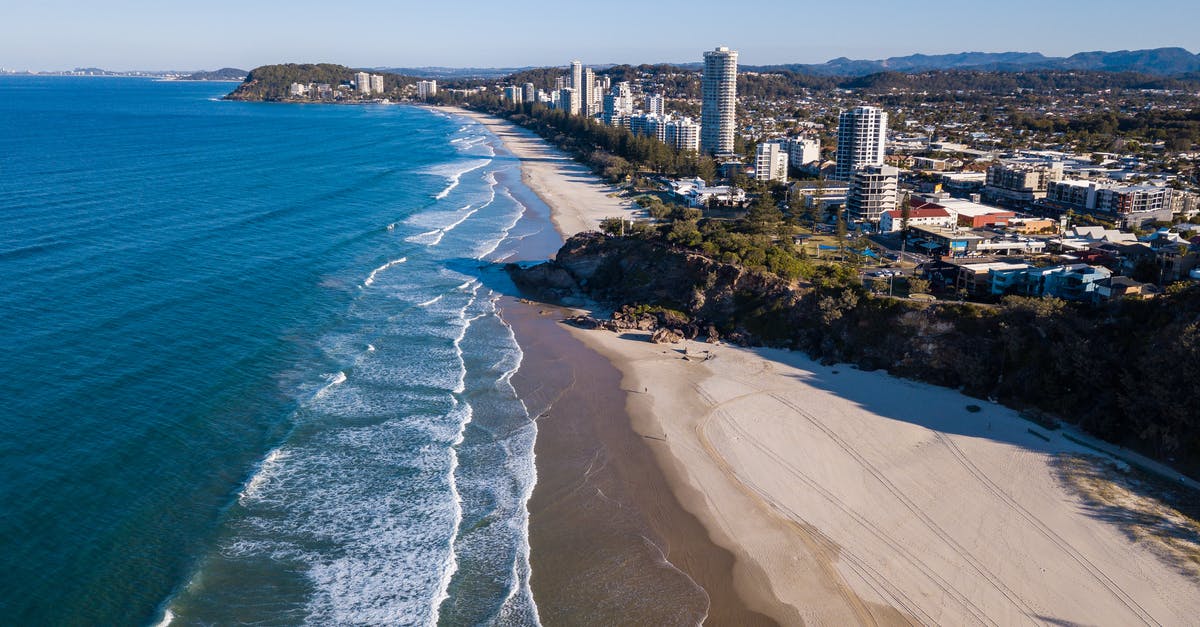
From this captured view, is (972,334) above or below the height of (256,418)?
above

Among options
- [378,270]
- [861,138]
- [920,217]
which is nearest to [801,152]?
[861,138]

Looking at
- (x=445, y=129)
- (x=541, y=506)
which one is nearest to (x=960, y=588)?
(x=541, y=506)

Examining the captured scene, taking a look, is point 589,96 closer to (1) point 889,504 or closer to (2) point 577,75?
(2) point 577,75

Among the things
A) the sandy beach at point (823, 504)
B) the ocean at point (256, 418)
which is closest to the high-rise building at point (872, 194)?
the ocean at point (256, 418)

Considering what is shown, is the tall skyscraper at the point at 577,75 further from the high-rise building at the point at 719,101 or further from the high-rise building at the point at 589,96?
the high-rise building at the point at 719,101

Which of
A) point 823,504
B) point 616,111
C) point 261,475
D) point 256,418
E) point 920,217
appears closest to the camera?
point 823,504
